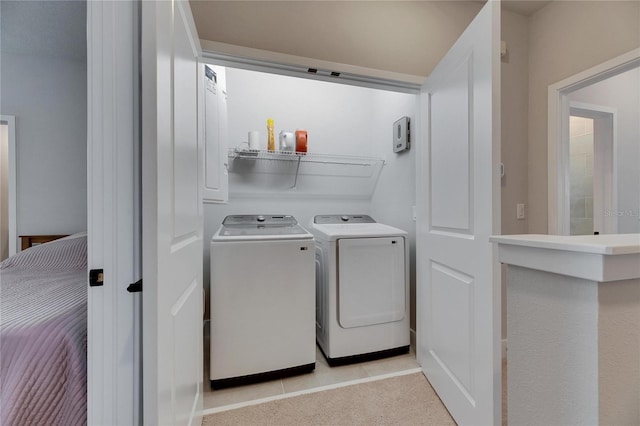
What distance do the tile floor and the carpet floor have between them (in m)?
0.09

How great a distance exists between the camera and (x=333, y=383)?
1678 mm

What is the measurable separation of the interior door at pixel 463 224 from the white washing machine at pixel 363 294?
0.27 metres

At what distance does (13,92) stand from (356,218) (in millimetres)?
2980

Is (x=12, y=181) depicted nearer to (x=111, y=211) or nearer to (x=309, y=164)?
(x=111, y=211)

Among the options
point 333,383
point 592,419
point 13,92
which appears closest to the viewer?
point 592,419

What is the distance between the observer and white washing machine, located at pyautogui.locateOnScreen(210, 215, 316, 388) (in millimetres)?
1616

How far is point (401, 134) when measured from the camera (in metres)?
2.24

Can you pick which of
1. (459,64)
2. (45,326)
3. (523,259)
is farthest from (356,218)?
(45,326)

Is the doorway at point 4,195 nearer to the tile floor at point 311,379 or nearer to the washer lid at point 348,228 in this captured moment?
the tile floor at point 311,379

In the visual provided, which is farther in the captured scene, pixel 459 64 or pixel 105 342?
pixel 459 64

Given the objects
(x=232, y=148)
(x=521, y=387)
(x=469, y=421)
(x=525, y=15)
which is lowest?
(x=469, y=421)

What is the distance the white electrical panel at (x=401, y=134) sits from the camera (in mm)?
2174

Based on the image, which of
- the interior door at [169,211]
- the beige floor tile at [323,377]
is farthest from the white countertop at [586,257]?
the beige floor tile at [323,377]

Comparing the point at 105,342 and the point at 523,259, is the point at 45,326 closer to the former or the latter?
the point at 105,342
